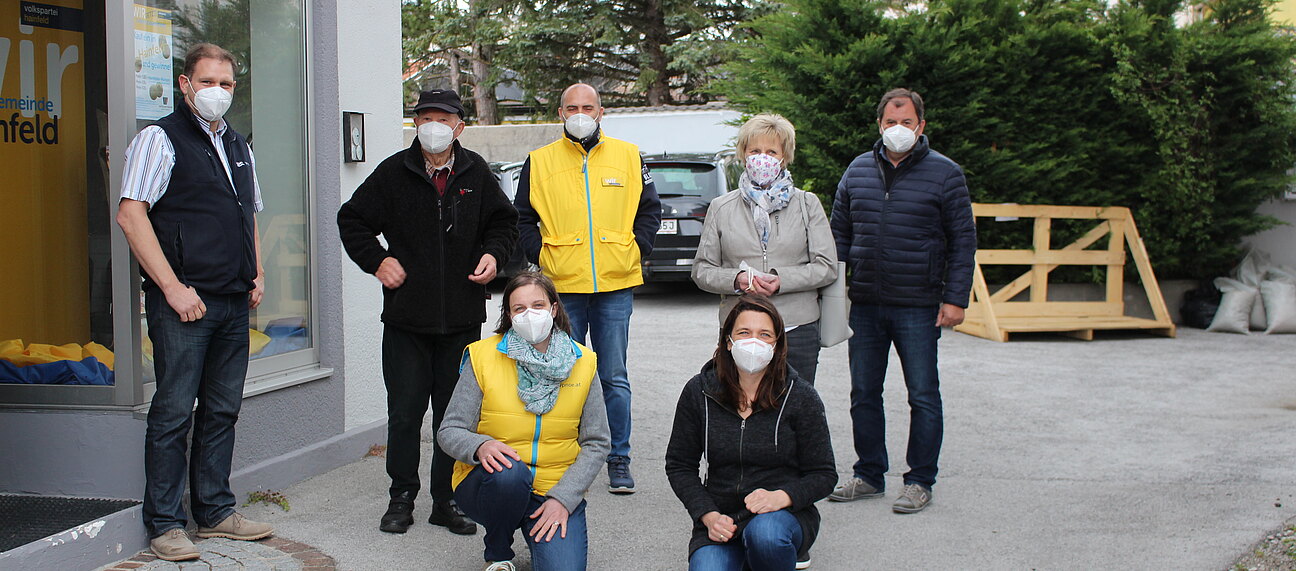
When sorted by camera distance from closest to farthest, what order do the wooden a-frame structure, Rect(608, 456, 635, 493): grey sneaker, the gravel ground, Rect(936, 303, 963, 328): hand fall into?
the gravel ground < Rect(936, 303, 963, 328): hand < Rect(608, 456, 635, 493): grey sneaker < the wooden a-frame structure

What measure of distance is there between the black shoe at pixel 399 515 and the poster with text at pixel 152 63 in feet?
6.15

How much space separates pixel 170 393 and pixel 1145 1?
378 inches

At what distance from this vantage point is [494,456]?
153 inches

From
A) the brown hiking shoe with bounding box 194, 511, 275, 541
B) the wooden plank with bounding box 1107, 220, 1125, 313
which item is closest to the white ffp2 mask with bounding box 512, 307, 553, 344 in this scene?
the brown hiking shoe with bounding box 194, 511, 275, 541

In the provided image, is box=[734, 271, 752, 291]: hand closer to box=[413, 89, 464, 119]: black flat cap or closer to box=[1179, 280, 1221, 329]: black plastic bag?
box=[413, 89, 464, 119]: black flat cap

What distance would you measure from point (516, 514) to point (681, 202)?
877 cm

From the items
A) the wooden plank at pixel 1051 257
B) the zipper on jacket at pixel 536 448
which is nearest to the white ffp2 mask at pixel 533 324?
the zipper on jacket at pixel 536 448

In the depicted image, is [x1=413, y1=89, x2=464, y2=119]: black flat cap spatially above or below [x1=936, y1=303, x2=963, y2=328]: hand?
above

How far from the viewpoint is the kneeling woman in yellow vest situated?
3.88 m

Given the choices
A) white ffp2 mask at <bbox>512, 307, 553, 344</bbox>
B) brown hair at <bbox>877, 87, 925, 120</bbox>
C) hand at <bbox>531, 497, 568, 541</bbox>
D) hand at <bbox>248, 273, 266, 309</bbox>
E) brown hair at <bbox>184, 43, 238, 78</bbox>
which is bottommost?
hand at <bbox>531, 497, 568, 541</bbox>

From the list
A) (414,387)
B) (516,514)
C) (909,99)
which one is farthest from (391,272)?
(909,99)

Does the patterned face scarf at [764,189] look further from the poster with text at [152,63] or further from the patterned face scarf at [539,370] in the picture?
the poster with text at [152,63]

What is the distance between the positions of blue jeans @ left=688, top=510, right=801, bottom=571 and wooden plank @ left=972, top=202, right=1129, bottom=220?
280 inches

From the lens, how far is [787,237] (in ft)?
16.3
